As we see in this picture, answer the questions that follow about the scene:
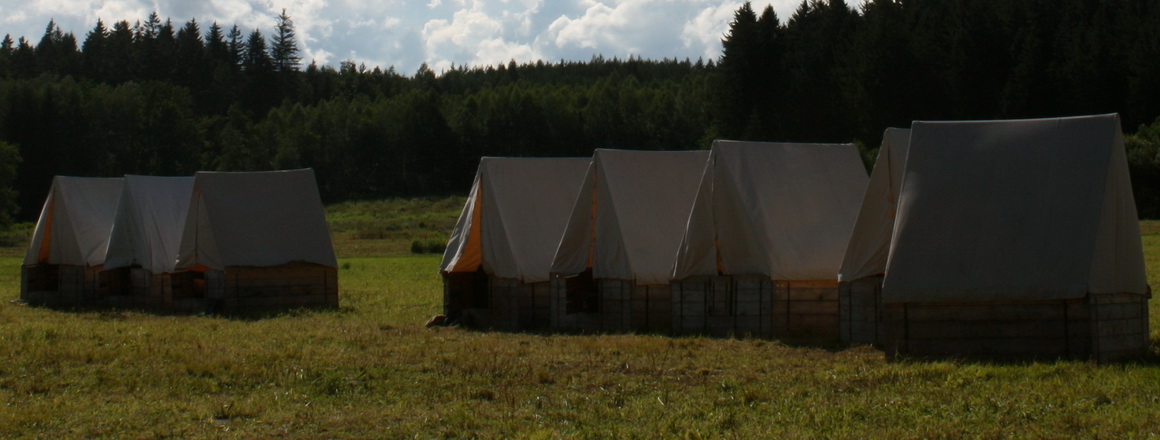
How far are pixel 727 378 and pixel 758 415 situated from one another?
227 cm

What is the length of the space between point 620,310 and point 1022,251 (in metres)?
7.44

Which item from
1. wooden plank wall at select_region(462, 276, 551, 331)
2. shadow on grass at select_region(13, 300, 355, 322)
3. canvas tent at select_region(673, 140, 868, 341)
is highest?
canvas tent at select_region(673, 140, 868, 341)

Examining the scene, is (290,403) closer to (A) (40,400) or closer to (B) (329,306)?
(A) (40,400)

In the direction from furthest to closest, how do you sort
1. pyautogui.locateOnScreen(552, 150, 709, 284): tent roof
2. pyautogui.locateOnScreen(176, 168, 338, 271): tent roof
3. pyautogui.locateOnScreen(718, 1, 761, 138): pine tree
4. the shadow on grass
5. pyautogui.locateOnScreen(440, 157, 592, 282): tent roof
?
pyautogui.locateOnScreen(718, 1, 761, 138): pine tree < pyautogui.locateOnScreen(176, 168, 338, 271): tent roof < the shadow on grass < pyautogui.locateOnScreen(440, 157, 592, 282): tent roof < pyautogui.locateOnScreen(552, 150, 709, 284): tent roof

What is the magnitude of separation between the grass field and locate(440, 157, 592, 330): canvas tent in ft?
7.47

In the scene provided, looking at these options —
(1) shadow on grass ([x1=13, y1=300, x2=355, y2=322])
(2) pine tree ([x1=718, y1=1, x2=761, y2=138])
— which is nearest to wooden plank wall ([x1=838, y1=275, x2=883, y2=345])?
(1) shadow on grass ([x1=13, y1=300, x2=355, y2=322])

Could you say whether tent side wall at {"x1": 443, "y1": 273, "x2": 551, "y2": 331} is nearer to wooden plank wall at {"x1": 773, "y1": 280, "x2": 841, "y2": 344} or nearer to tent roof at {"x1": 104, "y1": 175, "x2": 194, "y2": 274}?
wooden plank wall at {"x1": 773, "y1": 280, "x2": 841, "y2": 344}

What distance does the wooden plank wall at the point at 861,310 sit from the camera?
15.1 meters

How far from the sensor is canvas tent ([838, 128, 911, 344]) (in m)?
15.1

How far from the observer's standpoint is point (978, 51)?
202 ft

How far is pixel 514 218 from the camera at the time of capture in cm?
2075

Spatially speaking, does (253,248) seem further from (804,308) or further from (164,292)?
(804,308)

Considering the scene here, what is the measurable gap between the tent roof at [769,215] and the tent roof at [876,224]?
2193mm

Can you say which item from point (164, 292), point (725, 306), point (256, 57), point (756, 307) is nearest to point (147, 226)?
point (164, 292)
